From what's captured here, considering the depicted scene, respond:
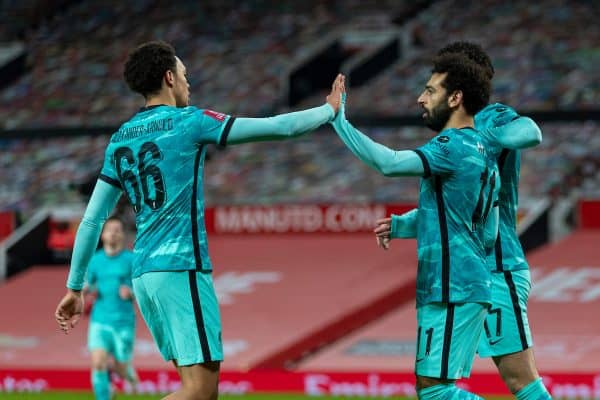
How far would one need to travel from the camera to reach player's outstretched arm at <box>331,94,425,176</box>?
16.9ft

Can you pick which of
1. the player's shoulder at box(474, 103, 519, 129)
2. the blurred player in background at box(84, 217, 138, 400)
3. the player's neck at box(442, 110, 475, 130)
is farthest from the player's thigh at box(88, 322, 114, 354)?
the player's neck at box(442, 110, 475, 130)

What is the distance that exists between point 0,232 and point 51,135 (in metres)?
3.05

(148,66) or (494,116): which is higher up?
(148,66)

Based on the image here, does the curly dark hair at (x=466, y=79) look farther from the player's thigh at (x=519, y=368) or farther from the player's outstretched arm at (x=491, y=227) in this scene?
the player's thigh at (x=519, y=368)

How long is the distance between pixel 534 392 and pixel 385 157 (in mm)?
1570

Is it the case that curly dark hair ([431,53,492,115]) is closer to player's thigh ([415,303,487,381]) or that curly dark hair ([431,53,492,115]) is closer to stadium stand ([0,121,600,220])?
player's thigh ([415,303,487,381])

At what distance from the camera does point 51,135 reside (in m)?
21.2

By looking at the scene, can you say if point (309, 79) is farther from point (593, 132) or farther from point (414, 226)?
point (414, 226)

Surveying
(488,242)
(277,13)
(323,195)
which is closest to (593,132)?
(323,195)

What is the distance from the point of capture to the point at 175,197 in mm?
5168

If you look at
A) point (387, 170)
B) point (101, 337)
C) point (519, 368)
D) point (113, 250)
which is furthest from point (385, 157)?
point (113, 250)

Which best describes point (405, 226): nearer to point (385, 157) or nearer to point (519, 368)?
point (385, 157)

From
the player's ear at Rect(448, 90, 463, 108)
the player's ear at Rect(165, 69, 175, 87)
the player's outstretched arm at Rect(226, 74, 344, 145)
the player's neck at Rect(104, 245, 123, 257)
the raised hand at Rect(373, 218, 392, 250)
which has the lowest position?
the raised hand at Rect(373, 218, 392, 250)

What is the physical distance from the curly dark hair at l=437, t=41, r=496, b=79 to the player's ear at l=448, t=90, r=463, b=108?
0.22m
